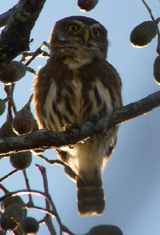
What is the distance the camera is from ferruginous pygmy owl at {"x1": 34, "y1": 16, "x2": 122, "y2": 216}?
10.5ft

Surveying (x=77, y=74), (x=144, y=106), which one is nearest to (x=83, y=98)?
(x=77, y=74)

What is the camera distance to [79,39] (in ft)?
12.6

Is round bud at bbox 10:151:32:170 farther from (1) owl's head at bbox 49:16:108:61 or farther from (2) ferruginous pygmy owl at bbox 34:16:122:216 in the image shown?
(1) owl's head at bbox 49:16:108:61

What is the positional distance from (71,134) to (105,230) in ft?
2.30

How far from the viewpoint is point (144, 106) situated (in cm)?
208

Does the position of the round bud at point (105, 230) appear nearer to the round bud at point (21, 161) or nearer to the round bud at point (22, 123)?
the round bud at point (21, 161)

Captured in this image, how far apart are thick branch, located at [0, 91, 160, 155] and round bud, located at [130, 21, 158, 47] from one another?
0.41 m

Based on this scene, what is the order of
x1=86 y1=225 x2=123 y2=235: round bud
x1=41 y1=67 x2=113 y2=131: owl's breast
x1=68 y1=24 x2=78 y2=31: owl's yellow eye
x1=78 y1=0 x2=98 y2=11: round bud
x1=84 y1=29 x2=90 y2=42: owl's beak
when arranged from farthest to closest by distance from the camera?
x1=68 y1=24 x2=78 y2=31: owl's yellow eye, x1=84 y1=29 x2=90 y2=42: owl's beak, x1=41 y1=67 x2=113 y2=131: owl's breast, x1=78 y1=0 x2=98 y2=11: round bud, x1=86 y1=225 x2=123 y2=235: round bud

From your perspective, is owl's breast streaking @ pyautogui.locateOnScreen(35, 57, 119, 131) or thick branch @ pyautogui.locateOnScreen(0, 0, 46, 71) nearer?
thick branch @ pyautogui.locateOnScreen(0, 0, 46, 71)

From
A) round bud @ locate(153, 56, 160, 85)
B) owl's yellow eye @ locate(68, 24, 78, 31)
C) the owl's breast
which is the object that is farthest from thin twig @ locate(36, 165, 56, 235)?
owl's yellow eye @ locate(68, 24, 78, 31)

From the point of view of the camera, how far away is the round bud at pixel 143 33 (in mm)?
2254

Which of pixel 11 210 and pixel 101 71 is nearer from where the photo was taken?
pixel 11 210

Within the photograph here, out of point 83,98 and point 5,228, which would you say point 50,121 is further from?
point 5,228

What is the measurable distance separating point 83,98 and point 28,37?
1.35 meters
